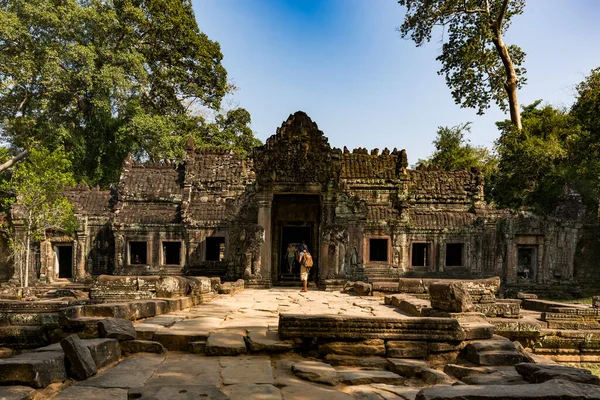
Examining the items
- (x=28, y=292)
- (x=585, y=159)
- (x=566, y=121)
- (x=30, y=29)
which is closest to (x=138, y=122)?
(x=30, y=29)

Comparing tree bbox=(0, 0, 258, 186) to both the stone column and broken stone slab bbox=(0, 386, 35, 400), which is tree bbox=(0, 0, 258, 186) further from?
broken stone slab bbox=(0, 386, 35, 400)

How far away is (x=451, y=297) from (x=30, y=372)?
5476mm

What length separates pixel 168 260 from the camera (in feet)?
64.0

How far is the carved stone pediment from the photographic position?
46.6ft

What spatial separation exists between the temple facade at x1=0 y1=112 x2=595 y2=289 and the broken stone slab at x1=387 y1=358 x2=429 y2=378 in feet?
34.0

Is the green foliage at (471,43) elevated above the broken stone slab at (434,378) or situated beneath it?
elevated above

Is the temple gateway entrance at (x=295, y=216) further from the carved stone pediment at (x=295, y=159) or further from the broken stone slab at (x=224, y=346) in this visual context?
the broken stone slab at (x=224, y=346)

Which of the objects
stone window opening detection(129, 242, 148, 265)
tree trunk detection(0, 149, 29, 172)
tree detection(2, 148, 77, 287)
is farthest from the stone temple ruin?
tree trunk detection(0, 149, 29, 172)

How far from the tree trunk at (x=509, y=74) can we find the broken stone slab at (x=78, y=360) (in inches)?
980

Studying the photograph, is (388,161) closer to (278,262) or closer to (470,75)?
(278,262)

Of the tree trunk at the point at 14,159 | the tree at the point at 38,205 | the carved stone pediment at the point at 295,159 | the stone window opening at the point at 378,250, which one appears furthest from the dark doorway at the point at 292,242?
the tree trunk at the point at 14,159

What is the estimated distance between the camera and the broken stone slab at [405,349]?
5262mm

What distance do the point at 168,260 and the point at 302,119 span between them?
9250mm

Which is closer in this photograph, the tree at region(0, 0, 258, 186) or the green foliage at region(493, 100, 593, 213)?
the green foliage at region(493, 100, 593, 213)
